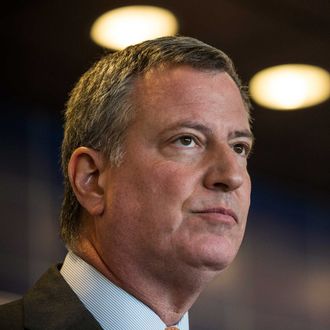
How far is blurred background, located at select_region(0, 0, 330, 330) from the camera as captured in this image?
111 inches

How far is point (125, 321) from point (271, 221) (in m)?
2.35

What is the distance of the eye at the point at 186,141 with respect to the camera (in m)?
1.45

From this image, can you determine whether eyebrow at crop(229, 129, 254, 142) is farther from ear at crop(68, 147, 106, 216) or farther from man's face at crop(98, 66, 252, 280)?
ear at crop(68, 147, 106, 216)

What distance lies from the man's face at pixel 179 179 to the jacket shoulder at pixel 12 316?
0.16 m

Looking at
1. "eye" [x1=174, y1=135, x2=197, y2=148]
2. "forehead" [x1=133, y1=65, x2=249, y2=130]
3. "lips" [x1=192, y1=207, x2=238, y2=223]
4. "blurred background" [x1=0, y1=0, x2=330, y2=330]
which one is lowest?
"blurred background" [x1=0, y1=0, x2=330, y2=330]

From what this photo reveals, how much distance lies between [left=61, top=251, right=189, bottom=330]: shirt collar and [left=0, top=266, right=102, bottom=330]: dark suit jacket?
0.03 m

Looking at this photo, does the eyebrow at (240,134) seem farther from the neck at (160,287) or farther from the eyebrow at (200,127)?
the neck at (160,287)

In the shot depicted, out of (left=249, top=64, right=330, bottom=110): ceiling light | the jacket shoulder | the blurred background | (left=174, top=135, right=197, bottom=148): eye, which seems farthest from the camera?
(left=249, top=64, right=330, bottom=110): ceiling light

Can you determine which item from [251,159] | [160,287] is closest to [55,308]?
[160,287]

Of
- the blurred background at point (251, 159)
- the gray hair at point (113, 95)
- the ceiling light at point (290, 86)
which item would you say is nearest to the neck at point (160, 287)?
the gray hair at point (113, 95)

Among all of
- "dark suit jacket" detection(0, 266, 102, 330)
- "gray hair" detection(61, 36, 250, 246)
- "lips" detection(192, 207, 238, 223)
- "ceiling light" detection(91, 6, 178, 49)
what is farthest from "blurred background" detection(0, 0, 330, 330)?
"lips" detection(192, 207, 238, 223)

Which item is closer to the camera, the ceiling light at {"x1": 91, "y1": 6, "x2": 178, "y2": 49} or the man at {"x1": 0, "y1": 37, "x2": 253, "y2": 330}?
the man at {"x1": 0, "y1": 37, "x2": 253, "y2": 330}

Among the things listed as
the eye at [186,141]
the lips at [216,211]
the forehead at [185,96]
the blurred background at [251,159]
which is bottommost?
the blurred background at [251,159]

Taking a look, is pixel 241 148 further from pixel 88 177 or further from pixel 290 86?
pixel 290 86
